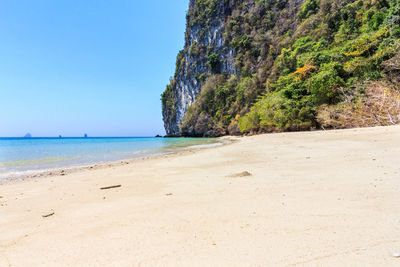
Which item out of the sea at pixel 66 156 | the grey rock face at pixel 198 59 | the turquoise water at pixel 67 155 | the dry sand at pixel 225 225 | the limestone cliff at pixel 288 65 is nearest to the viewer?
the dry sand at pixel 225 225

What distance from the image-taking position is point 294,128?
23281 millimetres

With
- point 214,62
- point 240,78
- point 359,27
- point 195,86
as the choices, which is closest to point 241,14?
point 214,62

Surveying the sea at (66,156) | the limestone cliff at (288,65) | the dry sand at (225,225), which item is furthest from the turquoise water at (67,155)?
the limestone cliff at (288,65)

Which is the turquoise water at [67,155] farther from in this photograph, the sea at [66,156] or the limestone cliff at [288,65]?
the limestone cliff at [288,65]

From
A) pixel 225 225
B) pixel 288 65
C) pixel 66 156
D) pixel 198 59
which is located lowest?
pixel 225 225

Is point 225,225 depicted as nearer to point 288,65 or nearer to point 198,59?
point 288,65

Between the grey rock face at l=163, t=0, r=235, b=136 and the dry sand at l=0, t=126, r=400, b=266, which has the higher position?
the grey rock face at l=163, t=0, r=235, b=136

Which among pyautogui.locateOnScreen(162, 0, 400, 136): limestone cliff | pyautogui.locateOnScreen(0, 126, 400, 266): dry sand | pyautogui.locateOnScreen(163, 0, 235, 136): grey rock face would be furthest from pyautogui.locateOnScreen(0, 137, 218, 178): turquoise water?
pyautogui.locateOnScreen(163, 0, 235, 136): grey rock face

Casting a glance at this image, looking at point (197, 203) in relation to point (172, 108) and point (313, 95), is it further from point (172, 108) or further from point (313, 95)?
point (172, 108)

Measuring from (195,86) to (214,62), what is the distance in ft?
33.6

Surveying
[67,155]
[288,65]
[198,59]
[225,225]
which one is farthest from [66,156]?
[198,59]

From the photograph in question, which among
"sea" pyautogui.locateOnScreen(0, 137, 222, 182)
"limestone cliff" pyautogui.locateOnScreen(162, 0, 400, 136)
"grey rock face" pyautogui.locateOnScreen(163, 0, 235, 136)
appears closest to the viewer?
"sea" pyautogui.locateOnScreen(0, 137, 222, 182)

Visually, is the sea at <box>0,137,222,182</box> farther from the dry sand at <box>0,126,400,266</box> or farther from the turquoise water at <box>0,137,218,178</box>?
the dry sand at <box>0,126,400,266</box>

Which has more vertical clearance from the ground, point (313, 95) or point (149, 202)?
point (313, 95)
